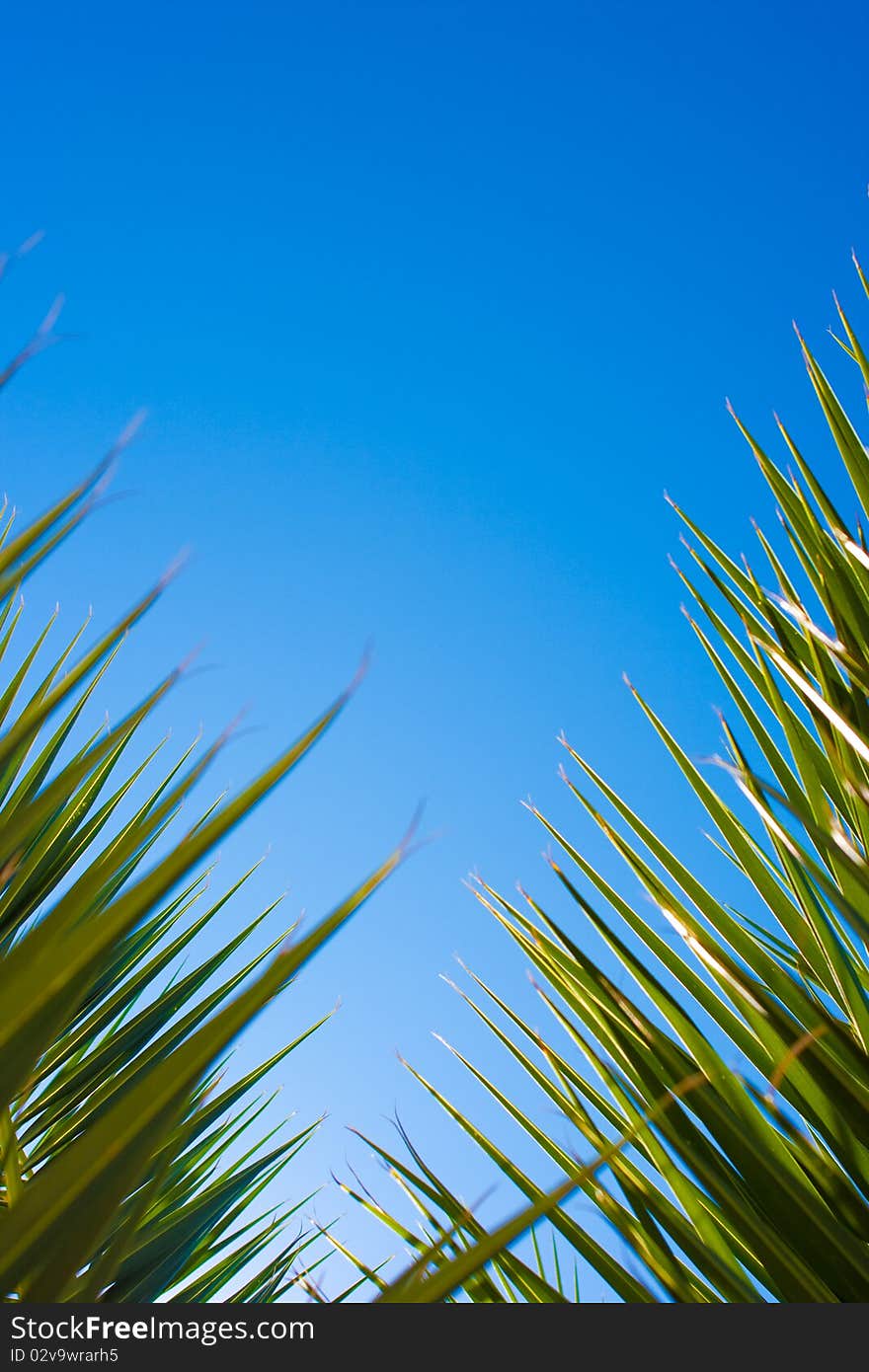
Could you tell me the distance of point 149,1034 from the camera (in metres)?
1.33

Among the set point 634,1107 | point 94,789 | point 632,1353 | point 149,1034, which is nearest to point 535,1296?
point 634,1107

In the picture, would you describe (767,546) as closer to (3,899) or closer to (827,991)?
(827,991)

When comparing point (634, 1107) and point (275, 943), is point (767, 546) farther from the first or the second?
point (275, 943)

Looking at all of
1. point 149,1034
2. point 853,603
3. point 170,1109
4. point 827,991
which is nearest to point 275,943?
point 149,1034

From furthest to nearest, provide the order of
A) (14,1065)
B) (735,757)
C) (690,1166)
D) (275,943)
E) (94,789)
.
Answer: (94,789) → (275,943) → (735,757) → (690,1166) → (14,1065)

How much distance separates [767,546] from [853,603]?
24 cm

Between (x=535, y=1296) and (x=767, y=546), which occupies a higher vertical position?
(x=767, y=546)

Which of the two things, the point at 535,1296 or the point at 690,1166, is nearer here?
the point at 690,1166

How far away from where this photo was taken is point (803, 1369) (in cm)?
53

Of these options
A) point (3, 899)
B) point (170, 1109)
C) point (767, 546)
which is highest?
point (3, 899)

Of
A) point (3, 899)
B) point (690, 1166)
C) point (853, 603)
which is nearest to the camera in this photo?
point (690, 1166)

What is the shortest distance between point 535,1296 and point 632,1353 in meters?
0.34

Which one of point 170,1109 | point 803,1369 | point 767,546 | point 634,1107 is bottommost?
point 803,1369

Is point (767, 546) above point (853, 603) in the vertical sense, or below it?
above
